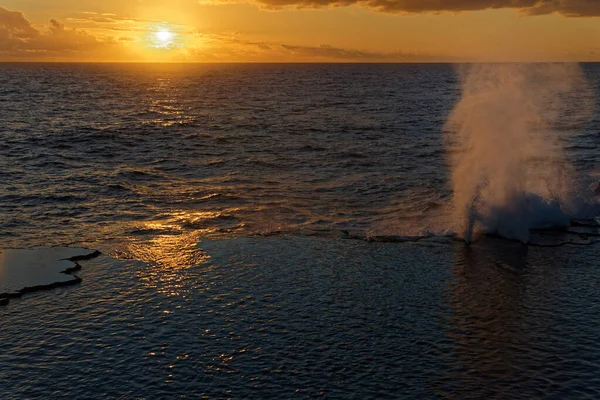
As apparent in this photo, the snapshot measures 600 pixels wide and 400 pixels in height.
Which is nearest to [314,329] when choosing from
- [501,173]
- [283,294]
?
[283,294]

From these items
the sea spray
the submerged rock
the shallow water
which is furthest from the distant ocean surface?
the sea spray

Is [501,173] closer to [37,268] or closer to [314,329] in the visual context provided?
[314,329]

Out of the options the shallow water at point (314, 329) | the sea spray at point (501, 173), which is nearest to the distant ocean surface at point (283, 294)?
the shallow water at point (314, 329)

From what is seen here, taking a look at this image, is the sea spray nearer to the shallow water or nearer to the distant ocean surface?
the distant ocean surface

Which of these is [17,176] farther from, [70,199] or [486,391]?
[486,391]

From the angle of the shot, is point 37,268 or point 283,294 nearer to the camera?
point 283,294

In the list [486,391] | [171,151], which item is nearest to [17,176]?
[171,151]
